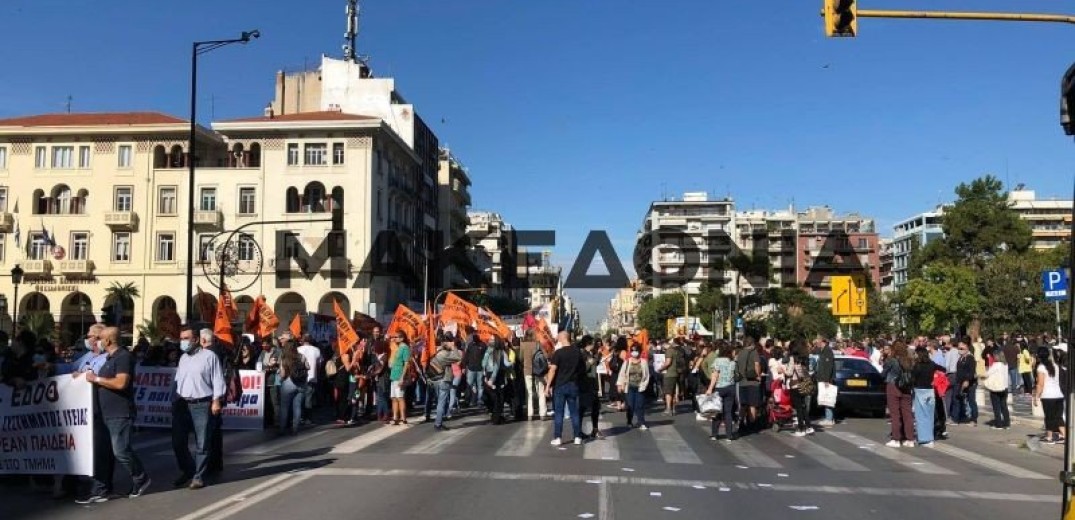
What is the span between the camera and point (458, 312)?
25.0 m

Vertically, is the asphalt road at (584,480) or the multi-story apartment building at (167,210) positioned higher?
the multi-story apartment building at (167,210)

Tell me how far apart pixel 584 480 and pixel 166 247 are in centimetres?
5767

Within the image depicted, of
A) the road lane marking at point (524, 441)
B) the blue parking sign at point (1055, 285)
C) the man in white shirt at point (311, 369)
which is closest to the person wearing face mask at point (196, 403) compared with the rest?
the road lane marking at point (524, 441)

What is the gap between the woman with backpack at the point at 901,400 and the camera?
14695 mm

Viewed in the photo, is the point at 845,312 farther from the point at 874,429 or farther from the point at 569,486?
the point at 569,486

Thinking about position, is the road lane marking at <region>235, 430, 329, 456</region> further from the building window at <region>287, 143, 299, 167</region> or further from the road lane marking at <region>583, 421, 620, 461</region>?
the building window at <region>287, 143, 299, 167</region>

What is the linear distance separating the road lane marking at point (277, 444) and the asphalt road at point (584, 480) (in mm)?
38

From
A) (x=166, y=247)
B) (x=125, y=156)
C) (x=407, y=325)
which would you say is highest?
(x=125, y=156)

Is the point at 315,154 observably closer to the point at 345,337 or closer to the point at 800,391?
the point at 345,337

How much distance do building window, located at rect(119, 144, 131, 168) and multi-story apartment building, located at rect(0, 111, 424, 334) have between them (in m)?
0.11

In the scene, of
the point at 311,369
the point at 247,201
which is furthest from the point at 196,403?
the point at 247,201

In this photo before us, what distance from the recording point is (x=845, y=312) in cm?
2566

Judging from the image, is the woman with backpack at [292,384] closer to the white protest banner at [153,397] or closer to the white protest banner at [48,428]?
the white protest banner at [153,397]

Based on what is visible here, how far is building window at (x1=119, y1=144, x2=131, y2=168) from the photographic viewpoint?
2427 inches
